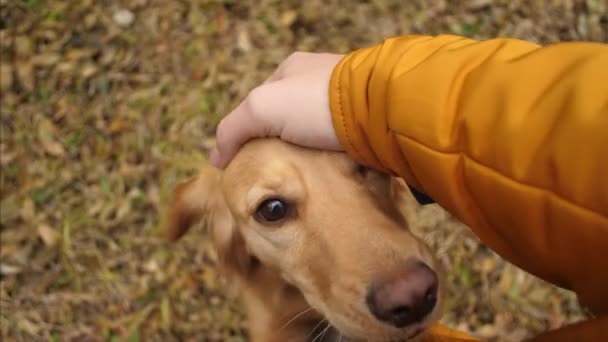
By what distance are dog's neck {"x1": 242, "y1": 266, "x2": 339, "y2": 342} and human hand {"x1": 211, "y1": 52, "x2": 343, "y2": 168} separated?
57 cm

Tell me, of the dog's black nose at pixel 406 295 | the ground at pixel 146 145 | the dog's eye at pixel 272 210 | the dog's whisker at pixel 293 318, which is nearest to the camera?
the dog's black nose at pixel 406 295

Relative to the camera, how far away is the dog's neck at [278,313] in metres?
2.06

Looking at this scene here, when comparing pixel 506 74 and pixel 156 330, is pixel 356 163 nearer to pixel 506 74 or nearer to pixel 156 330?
pixel 506 74

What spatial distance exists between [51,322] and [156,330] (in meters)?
0.51

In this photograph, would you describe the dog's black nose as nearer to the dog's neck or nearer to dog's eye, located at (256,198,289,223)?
dog's eye, located at (256,198,289,223)

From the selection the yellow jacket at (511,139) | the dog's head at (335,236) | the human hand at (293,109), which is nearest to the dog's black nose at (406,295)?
the dog's head at (335,236)

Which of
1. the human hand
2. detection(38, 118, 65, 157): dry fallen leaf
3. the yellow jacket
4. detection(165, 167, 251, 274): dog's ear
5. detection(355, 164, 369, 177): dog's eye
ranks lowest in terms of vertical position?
detection(38, 118, 65, 157): dry fallen leaf

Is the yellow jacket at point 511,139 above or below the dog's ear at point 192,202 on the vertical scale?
above

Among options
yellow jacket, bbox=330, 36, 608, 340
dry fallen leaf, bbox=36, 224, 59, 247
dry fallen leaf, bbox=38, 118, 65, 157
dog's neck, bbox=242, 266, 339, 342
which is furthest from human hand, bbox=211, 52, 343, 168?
dry fallen leaf, bbox=38, 118, 65, 157

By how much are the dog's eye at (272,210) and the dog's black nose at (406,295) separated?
1.30 feet

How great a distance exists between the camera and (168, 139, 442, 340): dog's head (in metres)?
1.44

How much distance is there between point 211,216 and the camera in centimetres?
215

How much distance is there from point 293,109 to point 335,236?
35 cm

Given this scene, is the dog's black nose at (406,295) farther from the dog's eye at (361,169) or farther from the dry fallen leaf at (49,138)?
the dry fallen leaf at (49,138)
